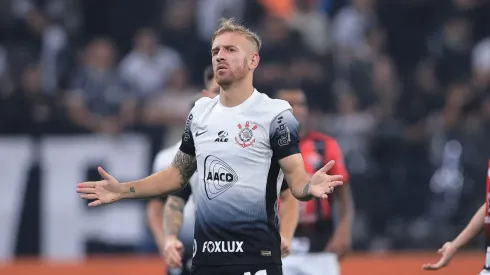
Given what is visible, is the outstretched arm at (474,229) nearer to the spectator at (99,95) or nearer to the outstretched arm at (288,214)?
the outstretched arm at (288,214)

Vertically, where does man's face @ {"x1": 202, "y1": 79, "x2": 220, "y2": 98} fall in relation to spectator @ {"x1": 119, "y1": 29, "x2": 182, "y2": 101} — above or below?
below

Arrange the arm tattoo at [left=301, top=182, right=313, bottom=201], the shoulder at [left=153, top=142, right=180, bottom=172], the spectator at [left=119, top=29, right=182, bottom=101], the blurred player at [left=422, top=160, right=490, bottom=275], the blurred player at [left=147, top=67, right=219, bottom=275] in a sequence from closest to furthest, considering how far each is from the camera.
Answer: the arm tattoo at [left=301, top=182, right=313, bottom=201] < the blurred player at [left=422, top=160, right=490, bottom=275] < the blurred player at [left=147, top=67, right=219, bottom=275] < the shoulder at [left=153, top=142, right=180, bottom=172] < the spectator at [left=119, top=29, right=182, bottom=101]

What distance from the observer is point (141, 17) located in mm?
17062

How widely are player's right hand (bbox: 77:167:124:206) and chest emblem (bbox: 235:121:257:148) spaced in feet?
2.57

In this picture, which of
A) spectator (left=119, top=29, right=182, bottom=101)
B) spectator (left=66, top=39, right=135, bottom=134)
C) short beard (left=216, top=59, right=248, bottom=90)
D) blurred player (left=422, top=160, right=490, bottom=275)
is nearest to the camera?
short beard (left=216, top=59, right=248, bottom=90)

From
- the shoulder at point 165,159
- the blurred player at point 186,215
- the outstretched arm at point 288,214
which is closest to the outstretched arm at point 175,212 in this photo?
the blurred player at point 186,215

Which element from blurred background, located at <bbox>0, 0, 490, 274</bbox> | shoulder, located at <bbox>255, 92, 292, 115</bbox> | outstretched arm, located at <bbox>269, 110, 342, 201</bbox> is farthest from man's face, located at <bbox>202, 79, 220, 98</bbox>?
blurred background, located at <bbox>0, 0, 490, 274</bbox>

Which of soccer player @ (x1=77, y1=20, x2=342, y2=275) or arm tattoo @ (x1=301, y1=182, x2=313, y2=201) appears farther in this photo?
soccer player @ (x1=77, y1=20, x2=342, y2=275)

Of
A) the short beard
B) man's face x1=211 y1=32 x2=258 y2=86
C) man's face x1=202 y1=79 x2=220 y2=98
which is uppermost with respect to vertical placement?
man's face x1=202 y1=79 x2=220 y2=98

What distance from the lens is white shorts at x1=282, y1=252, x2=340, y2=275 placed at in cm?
938

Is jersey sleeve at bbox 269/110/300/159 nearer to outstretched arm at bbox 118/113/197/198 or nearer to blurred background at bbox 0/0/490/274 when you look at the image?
outstretched arm at bbox 118/113/197/198

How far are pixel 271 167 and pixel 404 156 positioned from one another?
8253mm

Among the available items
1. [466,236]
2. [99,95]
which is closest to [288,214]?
[466,236]

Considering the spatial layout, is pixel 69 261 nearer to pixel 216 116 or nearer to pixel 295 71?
pixel 295 71
